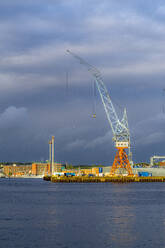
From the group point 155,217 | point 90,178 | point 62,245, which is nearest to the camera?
point 62,245

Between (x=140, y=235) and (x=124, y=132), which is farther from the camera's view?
(x=124, y=132)

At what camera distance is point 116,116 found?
6319 inches

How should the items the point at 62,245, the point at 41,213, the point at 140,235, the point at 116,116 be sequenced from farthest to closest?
the point at 116,116
the point at 41,213
the point at 140,235
the point at 62,245

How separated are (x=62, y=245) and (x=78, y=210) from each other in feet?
84.3

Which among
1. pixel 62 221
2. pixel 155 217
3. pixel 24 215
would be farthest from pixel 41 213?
pixel 155 217

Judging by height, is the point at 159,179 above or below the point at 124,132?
below

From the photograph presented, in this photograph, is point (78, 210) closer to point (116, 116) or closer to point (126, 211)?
point (126, 211)

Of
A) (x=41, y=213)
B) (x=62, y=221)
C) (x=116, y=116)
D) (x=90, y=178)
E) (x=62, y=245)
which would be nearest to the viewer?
(x=62, y=245)

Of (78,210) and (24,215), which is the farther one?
(78,210)

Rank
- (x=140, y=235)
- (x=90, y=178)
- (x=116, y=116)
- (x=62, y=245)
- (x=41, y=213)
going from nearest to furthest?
(x=62, y=245), (x=140, y=235), (x=41, y=213), (x=116, y=116), (x=90, y=178)

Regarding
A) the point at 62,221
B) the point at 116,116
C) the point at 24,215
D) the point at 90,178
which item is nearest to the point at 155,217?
the point at 62,221

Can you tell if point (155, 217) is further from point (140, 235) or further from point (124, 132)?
point (124, 132)

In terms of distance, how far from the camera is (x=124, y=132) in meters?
161

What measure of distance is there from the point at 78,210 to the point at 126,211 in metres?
6.37
